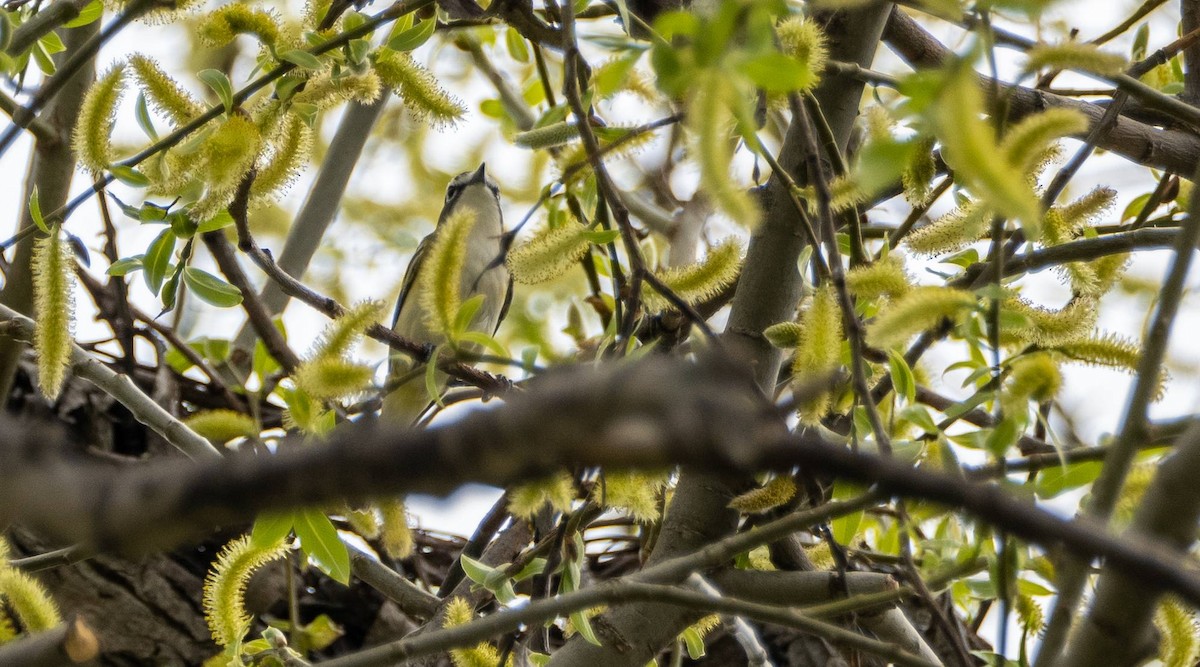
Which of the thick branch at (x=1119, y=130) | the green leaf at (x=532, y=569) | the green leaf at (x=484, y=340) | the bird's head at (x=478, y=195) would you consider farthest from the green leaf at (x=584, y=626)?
the bird's head at (x=478, y=195)

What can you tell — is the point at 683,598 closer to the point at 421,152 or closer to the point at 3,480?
the point at 3,480

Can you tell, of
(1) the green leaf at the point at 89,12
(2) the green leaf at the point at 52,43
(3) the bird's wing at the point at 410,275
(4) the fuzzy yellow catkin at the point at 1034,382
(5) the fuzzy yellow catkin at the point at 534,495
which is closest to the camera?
(4) the fuzzy yellow catkin at the point at 1034,382

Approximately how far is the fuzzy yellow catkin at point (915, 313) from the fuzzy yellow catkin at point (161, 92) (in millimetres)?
1134

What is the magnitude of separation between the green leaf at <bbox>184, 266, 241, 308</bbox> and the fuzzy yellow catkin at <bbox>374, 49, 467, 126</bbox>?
0.43 meters

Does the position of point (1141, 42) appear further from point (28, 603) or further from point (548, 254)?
point (28, 603)

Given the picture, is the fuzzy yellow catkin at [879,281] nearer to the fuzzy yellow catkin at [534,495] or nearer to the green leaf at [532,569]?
the fuzzy yellow catkin at [534,495]

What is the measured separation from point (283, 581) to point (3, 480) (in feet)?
6.79

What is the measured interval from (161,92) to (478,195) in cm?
239

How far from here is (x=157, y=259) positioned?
1.79 metres

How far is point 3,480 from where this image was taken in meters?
0.56

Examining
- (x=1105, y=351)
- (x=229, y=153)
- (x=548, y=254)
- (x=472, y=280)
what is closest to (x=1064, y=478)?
(x=1105, y=351)

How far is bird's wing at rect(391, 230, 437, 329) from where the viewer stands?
3582 mm

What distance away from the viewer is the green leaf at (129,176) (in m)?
1.66

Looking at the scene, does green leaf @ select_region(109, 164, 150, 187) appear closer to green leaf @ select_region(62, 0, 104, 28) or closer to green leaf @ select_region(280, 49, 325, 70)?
green leaf @ select_region(280, 49, 325, 70)
